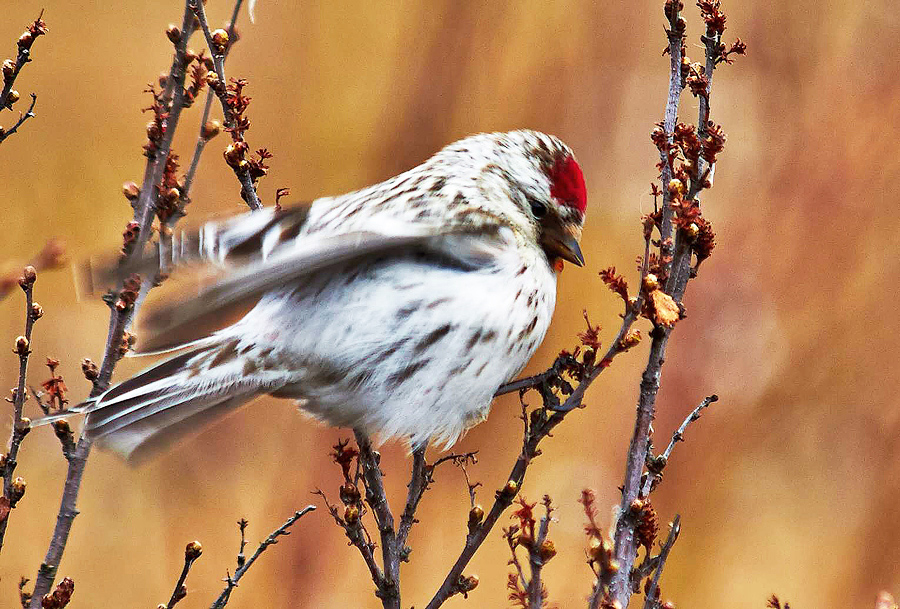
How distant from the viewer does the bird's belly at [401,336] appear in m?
2.32

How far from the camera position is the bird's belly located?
2320 mm

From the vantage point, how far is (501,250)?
2434mm

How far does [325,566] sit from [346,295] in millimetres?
1920

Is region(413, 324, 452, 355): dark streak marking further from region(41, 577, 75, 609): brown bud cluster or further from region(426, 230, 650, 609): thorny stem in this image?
region(41, 577, 75, 609): brown bud cluster

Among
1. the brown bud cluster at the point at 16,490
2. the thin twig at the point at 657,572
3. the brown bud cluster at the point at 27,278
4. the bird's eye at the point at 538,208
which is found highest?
the bird's eye at the point at 538,208

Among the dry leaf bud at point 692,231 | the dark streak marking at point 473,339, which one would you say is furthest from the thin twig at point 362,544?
the dry leaf bud at point 692,231

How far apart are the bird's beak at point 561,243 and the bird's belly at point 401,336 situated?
0.86 ft

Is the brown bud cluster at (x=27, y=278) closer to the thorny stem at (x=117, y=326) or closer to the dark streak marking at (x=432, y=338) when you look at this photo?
the thorny stem at (x=117, y=326)

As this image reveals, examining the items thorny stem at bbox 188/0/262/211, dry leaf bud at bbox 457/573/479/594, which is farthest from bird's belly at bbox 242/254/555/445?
dry leaf bud at bbox 457/573/479/594

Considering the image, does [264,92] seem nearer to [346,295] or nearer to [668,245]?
[346,295]

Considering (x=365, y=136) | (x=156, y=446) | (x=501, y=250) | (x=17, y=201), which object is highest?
(x=365, y=136)

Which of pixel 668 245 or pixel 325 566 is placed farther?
pixel 325 566

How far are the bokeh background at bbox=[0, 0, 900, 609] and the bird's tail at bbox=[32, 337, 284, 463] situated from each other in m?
1.58

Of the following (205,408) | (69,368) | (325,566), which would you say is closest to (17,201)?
(69,368)
